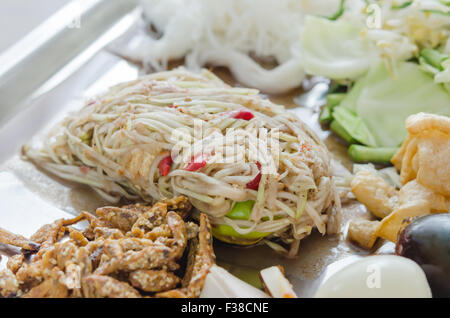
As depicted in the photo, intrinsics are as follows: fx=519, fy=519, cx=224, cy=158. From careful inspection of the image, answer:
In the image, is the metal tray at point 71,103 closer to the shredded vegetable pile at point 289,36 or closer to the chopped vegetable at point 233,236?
the chopped vegetable at point 233,236

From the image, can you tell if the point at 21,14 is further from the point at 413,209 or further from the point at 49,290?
the point at 413,209

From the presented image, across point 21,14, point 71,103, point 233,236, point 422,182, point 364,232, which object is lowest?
point 364,232

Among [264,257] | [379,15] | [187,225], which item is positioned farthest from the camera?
[379,15]

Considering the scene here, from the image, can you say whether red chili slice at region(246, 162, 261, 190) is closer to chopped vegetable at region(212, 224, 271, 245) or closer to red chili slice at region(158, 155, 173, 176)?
chopped vegetable at region(212, 224, 271, 245)

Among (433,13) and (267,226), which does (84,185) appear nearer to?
(267,226)

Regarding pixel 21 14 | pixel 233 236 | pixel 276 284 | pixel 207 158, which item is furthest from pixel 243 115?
pixel 21 14
